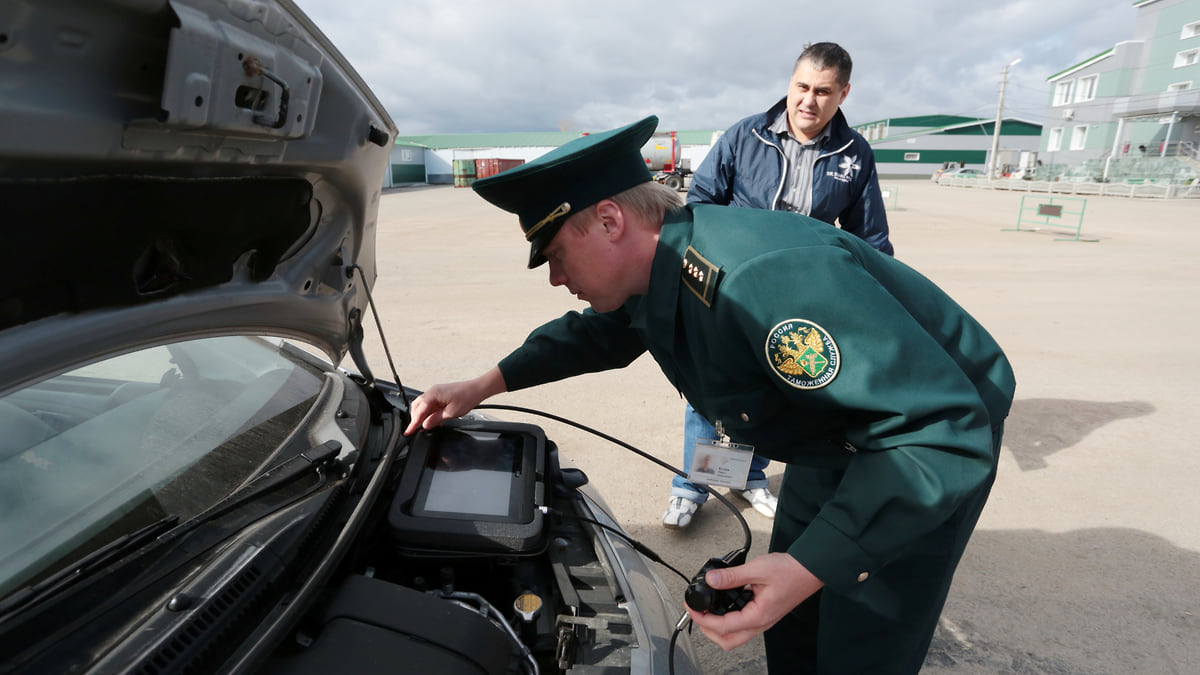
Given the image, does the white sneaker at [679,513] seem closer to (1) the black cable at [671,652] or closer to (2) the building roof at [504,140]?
(1) the black cable at [671,652]

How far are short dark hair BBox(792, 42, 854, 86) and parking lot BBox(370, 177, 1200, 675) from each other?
1807 millimetres

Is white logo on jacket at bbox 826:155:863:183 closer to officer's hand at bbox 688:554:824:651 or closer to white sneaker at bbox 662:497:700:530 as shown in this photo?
white sneaker at bbox 662:497:700:530

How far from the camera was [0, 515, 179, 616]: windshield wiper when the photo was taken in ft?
2.73

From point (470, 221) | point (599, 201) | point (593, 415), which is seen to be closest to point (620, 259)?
point (599, 201)

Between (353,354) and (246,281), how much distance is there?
0.53 m

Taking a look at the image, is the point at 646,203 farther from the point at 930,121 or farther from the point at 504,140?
the point at 930,121

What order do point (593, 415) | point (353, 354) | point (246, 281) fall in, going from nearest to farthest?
point (246, 281)
point (353, 354)
point (593, 415)

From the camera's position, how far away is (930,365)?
100cm

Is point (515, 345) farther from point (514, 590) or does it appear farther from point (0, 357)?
point (0, 357)

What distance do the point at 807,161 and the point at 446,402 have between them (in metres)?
1.64

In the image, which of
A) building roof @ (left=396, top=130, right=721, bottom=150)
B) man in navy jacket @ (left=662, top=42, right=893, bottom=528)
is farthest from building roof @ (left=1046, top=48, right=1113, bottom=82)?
man in navy jacket @ (left=662, top=42, right=893, bottom=528)

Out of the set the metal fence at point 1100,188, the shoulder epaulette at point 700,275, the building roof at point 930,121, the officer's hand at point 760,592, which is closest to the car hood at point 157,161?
the shoulder epaulette at point 700,275

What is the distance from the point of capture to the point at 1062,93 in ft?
116

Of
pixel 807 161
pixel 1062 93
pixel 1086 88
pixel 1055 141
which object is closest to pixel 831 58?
pixel 807 161
